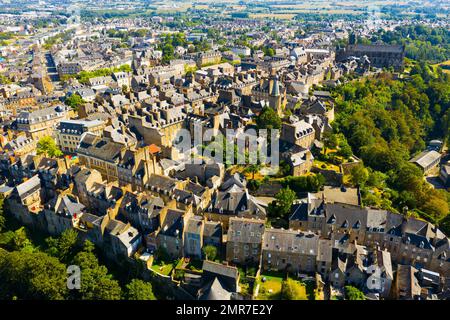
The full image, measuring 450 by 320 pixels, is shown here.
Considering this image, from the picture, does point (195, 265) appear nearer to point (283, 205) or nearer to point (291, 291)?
point (291, 291)

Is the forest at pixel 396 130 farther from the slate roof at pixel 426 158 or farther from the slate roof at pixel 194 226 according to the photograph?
the slate roof at pixel 194 226

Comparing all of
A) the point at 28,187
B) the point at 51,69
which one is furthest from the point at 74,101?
the point at 51,69

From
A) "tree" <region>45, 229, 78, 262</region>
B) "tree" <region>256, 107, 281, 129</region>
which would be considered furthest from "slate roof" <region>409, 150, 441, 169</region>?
"tree" <region>45, 229, 78, 262</region>

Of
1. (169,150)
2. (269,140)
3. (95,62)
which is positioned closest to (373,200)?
(269,140)

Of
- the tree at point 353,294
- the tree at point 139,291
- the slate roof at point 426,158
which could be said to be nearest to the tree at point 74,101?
the tree at point 139,291

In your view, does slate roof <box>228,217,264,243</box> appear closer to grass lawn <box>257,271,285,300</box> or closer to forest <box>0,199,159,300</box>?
grass lawn <box>257,271,285,300</box>
